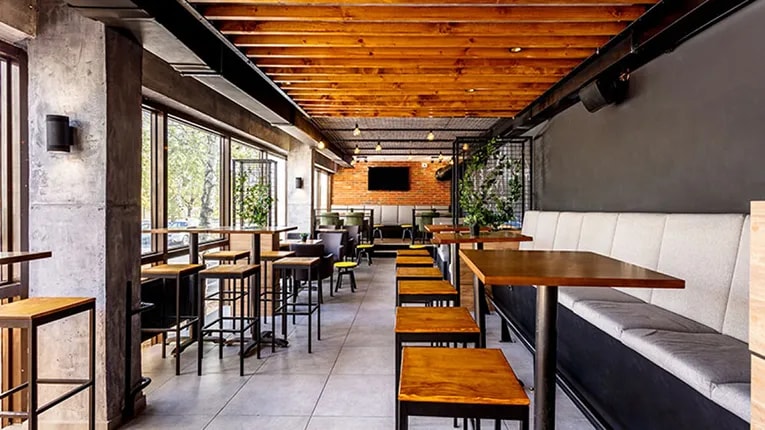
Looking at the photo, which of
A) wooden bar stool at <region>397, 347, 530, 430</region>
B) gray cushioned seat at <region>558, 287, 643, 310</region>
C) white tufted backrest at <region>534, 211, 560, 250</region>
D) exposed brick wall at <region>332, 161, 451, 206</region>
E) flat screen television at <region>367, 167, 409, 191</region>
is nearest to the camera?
wooden bar stool at <region>397, 347, 530, 430</region>

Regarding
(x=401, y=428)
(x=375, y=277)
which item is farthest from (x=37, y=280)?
(x=375, y=277)

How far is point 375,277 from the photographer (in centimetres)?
788

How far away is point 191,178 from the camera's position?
5.31m

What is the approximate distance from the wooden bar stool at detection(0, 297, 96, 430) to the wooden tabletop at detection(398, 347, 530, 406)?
1.67m

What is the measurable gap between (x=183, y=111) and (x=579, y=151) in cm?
443

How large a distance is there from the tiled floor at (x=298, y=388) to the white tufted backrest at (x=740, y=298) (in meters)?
0.99

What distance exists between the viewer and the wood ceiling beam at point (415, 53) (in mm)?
3578

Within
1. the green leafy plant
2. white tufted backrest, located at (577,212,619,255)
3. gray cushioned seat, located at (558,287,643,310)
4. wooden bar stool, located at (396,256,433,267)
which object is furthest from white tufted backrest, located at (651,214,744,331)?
the green leafy plant

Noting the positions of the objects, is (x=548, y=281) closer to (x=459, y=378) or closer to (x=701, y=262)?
(x=459, y=378)

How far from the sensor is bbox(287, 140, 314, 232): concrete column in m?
8.73

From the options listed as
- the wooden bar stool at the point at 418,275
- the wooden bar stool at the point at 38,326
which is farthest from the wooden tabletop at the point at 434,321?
the wooden bar stool at the point at 38,326

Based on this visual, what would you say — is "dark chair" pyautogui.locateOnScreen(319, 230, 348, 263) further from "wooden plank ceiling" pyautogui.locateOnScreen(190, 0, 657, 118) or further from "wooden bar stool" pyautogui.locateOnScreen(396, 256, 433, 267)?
"wooden plank ceiling" pyautogui.locateOnScreen(190, 0, 657, 118)

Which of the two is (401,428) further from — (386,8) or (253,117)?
(253,117)

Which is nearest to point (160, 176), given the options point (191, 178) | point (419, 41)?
point (191, 178)
